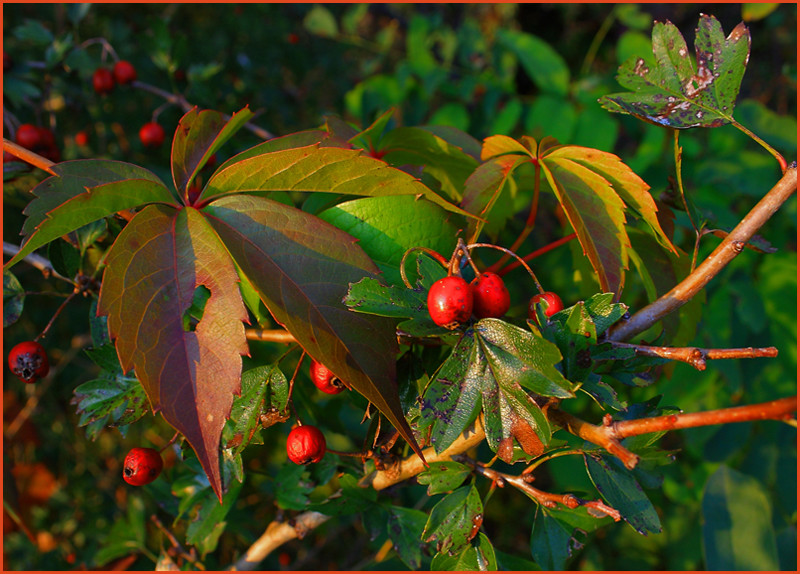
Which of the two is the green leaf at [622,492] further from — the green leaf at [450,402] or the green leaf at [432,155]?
the green leaf at [432,155]

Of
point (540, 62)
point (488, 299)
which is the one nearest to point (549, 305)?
point (488, 299)

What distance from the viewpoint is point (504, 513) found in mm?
2357

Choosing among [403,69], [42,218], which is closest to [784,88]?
[403,69]

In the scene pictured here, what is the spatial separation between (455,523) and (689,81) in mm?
693

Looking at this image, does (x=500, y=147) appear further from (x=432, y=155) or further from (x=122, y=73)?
(x=122, y=73)

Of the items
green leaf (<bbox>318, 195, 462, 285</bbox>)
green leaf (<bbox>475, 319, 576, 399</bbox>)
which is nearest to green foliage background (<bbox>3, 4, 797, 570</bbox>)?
green leaf (<bbox>318, 195, 462, 285</bbox>)

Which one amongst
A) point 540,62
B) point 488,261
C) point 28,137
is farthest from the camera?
point 540,62

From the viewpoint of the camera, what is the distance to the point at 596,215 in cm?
75

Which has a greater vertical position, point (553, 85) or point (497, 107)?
point (553, 85)

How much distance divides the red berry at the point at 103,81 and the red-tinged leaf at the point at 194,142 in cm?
95

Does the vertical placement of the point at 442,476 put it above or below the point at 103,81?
below

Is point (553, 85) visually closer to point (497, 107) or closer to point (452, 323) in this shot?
point (497, 107)

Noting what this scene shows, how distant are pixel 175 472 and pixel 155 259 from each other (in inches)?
29.0

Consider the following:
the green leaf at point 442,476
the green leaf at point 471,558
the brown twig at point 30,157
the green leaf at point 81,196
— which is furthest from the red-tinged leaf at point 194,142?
the green leaf at point 471,558
